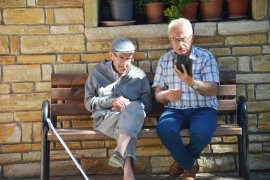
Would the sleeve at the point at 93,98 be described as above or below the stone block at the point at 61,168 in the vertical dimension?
above

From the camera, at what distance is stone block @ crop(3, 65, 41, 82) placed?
541 centimetres

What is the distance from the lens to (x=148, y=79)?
5.31 meters

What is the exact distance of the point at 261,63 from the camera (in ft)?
17.9

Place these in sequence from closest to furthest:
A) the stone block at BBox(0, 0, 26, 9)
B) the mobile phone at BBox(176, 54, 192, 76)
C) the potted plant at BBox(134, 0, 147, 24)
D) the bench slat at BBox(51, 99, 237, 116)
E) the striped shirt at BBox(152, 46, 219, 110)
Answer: the mobile phone at BBox(176, 54, 192, 76), the striped shirt at BBox(152, 46, 219, 110), the bench slat at BBox(51, 99, 237, 116), the stone block at BBox(0, 0, 26, 9), the potted plant at BBox(134, 0, 147, 24)

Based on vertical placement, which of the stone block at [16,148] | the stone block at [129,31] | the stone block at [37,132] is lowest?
the stone block at [16,148]

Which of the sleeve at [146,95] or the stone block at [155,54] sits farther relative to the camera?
the stone block at [155,54]

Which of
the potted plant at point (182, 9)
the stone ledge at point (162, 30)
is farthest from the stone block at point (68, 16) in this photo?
the potted plant at point (182, 9)

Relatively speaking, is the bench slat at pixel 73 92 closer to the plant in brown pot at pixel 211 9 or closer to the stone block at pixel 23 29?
the stone block at pixel 23 29

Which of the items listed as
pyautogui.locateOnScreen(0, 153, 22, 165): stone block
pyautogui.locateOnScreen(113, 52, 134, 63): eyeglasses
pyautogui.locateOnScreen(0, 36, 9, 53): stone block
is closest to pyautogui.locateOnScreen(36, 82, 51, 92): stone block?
pyautogui.locateOnScreen(0, 36, 9, 53): stone block

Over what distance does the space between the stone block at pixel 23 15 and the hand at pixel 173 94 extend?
1468 mm

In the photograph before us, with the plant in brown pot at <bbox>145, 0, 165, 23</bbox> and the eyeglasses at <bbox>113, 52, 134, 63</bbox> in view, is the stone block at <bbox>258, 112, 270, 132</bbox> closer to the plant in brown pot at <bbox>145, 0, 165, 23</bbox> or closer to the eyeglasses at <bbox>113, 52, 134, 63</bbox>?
the plant in brown pot at <bbox>145, 0, 165, 23</bbox>

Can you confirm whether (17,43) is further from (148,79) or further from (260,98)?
(260,98)

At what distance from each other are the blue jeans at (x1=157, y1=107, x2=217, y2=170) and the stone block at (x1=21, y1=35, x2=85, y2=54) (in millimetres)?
1165

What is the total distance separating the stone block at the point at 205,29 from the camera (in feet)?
17.7
